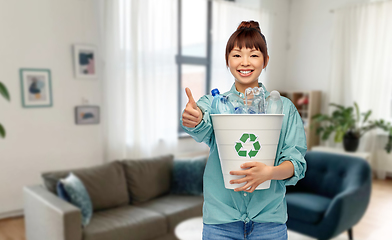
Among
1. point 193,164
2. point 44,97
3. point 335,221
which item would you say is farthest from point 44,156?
point 335,221

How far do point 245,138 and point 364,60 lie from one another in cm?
473

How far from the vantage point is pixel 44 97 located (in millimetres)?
3322

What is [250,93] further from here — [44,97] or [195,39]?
[195,39]

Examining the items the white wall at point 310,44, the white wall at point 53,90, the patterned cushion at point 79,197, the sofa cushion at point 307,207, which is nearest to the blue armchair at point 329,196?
the sofa cushion at point 307,207

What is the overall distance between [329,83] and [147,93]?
3058 mm

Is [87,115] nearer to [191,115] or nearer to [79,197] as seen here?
[79,197]

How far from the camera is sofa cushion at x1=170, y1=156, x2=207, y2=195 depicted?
291cm

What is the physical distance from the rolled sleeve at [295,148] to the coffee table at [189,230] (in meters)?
1.60

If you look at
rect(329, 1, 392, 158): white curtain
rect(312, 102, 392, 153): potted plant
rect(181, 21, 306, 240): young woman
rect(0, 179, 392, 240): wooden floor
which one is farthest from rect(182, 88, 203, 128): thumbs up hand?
rect(329, 1, 392, 158): white curtain

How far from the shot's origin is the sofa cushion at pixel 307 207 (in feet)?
7.91

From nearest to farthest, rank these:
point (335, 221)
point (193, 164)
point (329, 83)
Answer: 1. point (335, 221)
2. point (193, 164)
3. point (329, 83)

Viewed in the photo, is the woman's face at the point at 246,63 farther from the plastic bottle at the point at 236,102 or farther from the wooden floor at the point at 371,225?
the wooden floor at the point at 371,225

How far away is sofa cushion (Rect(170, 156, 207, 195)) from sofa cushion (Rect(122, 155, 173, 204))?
0.07 metres

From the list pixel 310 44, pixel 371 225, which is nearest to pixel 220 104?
pixel 371 225
